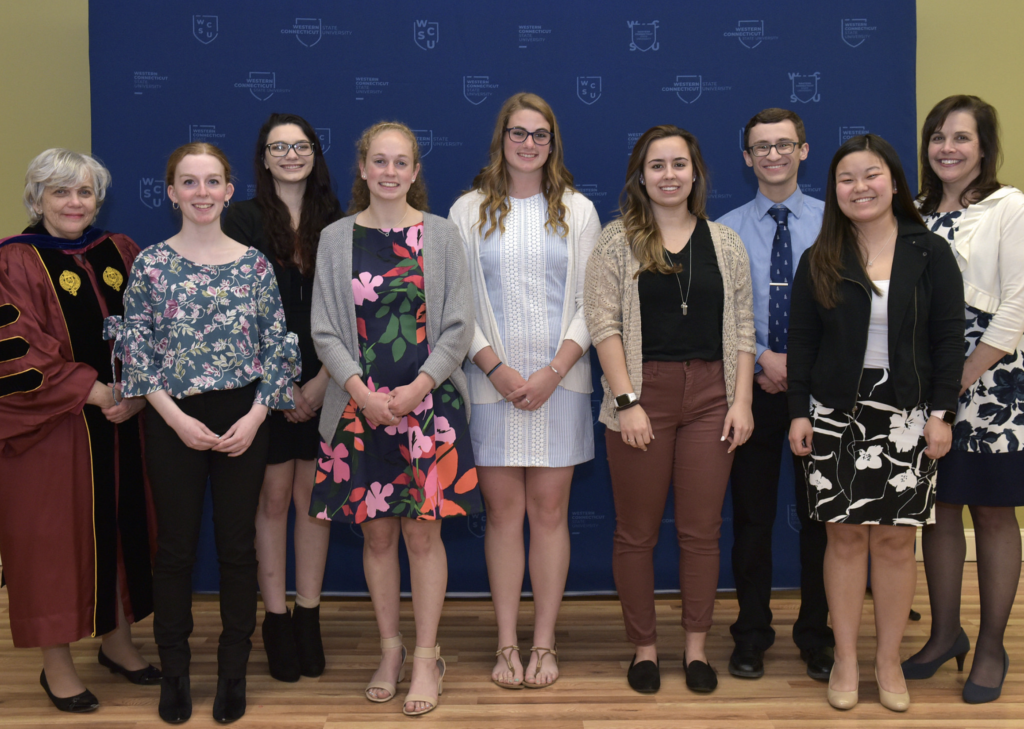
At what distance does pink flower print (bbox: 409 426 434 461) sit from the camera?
7.48 feet

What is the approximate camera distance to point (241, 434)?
7.23ft

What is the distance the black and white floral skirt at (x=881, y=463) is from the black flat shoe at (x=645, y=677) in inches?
28.2

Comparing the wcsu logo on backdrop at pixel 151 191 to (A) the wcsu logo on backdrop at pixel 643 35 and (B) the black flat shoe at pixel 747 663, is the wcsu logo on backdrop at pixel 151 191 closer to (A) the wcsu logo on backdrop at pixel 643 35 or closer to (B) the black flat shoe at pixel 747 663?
(A) the wcsu logo on backdrop at pixel 643 35

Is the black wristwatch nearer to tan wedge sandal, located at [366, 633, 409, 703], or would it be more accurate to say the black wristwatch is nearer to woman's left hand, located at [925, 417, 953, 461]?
woman's left hand, located at [925, 417, 953, 461]

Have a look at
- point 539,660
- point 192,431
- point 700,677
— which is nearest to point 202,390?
point 192,431

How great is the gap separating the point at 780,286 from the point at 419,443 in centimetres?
126

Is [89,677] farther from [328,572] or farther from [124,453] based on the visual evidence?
[328,572]

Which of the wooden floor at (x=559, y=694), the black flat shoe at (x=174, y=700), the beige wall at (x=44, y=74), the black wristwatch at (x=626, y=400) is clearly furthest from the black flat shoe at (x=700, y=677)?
the beige wall at (x=44, y=74)

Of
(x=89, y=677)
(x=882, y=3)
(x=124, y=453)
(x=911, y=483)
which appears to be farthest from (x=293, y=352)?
(x=882, y=3)

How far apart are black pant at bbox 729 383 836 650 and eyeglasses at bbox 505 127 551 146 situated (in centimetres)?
104

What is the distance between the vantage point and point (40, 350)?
222 centimetres

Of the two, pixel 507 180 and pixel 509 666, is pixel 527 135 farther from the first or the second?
pixel 509 666

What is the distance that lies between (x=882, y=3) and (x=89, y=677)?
12.5 ft

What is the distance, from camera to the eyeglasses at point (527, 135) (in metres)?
2.39
